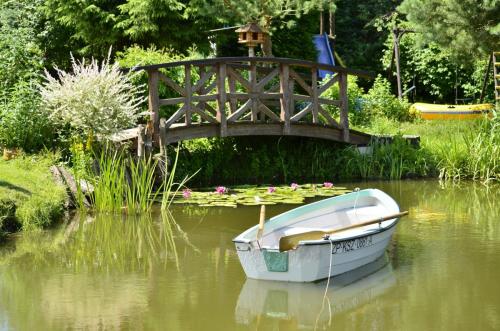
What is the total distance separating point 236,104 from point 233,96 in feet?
3.49

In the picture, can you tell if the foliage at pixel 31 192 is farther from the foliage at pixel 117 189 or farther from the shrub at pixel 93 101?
the shrub at pixel 93 101

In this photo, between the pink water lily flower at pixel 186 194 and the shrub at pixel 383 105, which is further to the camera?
the shrub at pixel 383 105

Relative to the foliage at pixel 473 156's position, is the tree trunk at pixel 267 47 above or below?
above

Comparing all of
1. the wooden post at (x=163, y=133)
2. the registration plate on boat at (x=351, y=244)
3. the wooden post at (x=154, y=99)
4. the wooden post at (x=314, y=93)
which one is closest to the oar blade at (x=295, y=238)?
the registration plate on boat at (x=351, y=244)

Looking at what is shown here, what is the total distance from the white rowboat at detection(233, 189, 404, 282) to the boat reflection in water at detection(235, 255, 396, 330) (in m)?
0.11

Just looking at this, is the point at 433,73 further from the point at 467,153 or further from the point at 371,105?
the point at 467,153

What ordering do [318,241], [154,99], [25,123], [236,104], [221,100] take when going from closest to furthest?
1. [318,241]
2. [25,123]
3. [154,99]
4. [221,100]
5. [236,104]

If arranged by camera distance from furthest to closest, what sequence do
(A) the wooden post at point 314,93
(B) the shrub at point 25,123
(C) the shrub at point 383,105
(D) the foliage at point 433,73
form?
(D) the foliage at point 433,73
(C) the shrub at point 383,105
(A) the wooden post at point 314,93
(B) the shrub at point 25,123

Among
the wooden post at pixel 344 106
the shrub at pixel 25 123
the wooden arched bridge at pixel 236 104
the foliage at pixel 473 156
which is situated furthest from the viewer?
the wooden post at pixel 344 106

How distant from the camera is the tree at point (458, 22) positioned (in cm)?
1844

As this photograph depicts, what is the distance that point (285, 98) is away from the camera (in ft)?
55.2

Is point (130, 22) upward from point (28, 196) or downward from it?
upward

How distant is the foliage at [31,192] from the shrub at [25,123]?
51 centimetres

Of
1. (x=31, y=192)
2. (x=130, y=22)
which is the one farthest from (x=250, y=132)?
(x=31, y=192)
